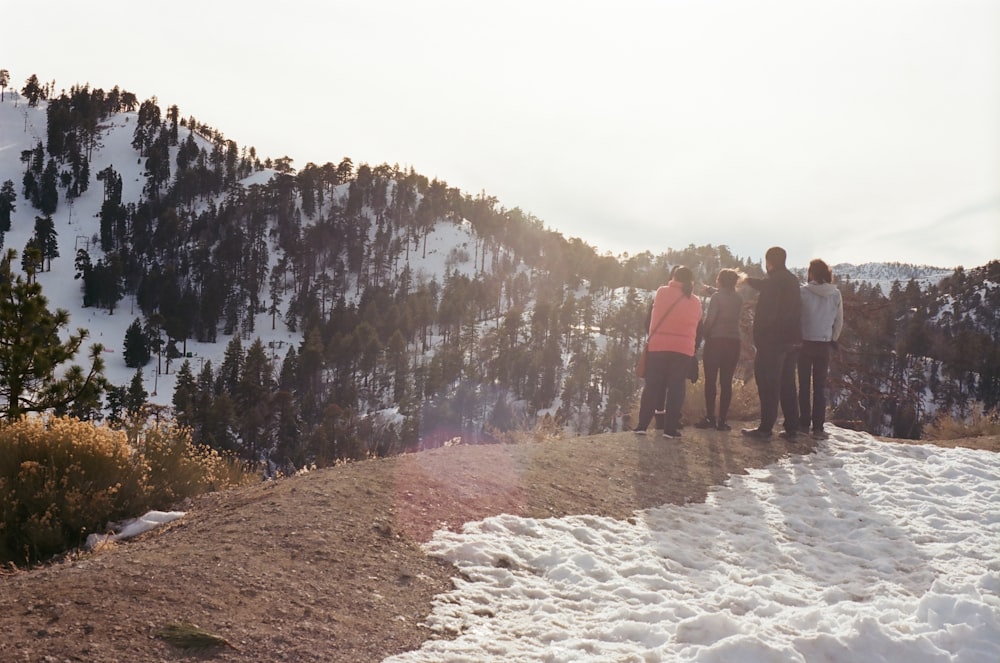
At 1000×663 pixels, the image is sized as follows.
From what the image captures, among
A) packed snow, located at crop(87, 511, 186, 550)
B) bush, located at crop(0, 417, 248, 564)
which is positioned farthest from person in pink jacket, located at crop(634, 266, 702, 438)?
packed snow, located at crop(87, 511, 186, 550)

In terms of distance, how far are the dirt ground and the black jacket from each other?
195 centimetres

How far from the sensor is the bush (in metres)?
4.52

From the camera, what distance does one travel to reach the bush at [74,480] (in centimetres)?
452

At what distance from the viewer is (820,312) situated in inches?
290

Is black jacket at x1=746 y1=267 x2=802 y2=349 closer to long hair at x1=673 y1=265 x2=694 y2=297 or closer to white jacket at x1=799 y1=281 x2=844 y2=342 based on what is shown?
white jacket at x1=799 y1=281 x2=844 y2=342

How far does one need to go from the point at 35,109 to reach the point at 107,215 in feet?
232

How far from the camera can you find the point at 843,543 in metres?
4.68

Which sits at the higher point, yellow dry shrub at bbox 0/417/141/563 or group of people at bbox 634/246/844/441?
group of people at bbox 634/246/844/441

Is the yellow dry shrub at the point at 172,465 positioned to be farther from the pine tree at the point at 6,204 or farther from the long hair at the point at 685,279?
the pine tree at the point at 6,204

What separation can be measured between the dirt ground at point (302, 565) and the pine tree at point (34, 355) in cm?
526

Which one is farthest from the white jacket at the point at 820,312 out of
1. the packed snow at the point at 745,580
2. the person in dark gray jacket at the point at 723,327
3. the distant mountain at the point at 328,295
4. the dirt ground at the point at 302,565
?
the distant mountain at the point at 328,295

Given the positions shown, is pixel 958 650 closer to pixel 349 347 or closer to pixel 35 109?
pixel 349 347

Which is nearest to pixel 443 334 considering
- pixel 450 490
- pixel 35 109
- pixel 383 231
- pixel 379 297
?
pixel 379 297

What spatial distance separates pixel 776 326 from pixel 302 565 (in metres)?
5.68
